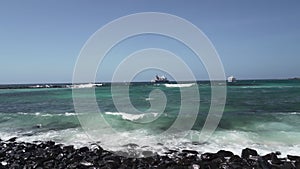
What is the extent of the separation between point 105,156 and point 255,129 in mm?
8040

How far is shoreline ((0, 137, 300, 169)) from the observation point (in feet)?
25.9

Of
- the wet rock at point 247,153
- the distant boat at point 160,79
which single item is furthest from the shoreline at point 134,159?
the distant boat at point 160,79

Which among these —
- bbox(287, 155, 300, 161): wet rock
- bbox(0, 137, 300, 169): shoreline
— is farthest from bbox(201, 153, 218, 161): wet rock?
bbox(287, 155, 300, 161): wet rock

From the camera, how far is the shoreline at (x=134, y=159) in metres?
7.89

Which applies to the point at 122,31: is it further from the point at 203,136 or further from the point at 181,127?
the point at 181,127

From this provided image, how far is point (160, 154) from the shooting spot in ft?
30.6

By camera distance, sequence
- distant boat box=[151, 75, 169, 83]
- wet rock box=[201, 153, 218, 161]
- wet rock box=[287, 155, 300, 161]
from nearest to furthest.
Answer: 1. wet rock box=[287, 155, 300, 161]
2. wet rock box=[201, 153, 218, 161]
3. distant boat box=[151, 75, 169, 83]

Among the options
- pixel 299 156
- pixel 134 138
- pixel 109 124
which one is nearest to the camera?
pixel 299 156

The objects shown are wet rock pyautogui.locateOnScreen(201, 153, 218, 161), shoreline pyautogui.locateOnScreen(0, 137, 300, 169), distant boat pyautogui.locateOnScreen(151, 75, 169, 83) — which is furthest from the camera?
distant boat pyautogui.locateOnScreen(151, 75, 169, 83)

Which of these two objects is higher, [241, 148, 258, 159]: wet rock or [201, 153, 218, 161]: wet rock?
[241, 148, 258, 159]: wet rock

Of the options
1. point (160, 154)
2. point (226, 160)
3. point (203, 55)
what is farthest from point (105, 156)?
point (203, 55)

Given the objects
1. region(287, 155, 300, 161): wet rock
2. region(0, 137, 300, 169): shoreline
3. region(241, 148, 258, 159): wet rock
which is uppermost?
region(241, 148, 258, 159): wet rock

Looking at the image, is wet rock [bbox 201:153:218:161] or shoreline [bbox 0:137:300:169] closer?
shoreline [bbox 0:137:300:169]

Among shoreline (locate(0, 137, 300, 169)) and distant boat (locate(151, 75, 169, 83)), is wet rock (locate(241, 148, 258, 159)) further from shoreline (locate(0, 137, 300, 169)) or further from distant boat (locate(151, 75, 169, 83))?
distant boat (locate(151, 75, 169, 83))
